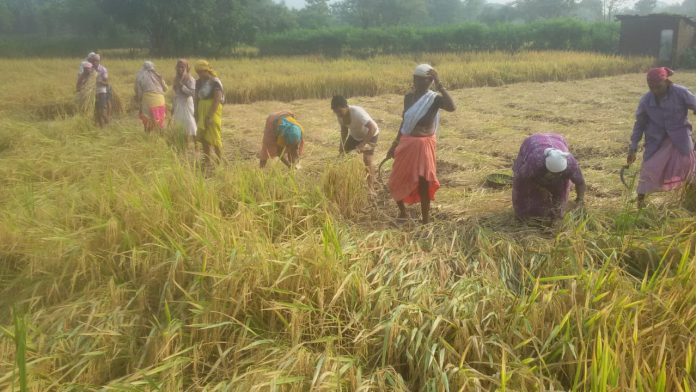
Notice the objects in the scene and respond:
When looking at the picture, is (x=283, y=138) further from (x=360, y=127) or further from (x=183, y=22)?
(x=183, y=22)

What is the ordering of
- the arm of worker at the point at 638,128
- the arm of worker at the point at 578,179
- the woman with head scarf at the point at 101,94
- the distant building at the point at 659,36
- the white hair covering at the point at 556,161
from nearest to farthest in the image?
the white hair covering at the point at 556,161, the arm of worker at the point at 578,179, the arm of worker at the point at 638,128, the woman with head scarf at the point at 101,94, the distant building at the point at 659,36

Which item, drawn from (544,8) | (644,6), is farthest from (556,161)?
(644,6)

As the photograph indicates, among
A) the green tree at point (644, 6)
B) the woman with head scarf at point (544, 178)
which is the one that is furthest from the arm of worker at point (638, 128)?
the green tree at point (644, 6)

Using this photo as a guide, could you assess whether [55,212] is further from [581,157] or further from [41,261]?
[581,157]

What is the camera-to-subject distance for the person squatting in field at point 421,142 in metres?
3.77

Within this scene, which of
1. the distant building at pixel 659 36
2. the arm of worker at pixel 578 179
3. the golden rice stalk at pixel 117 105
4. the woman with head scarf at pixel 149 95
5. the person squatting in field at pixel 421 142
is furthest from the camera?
the distant building at pixel 659 36

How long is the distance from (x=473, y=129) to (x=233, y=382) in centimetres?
676

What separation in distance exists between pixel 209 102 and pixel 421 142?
2836 millimetres

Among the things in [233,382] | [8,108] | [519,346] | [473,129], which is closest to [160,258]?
[233,382]

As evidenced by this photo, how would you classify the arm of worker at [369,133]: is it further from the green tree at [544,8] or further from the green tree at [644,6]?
the green tree at [644,6]

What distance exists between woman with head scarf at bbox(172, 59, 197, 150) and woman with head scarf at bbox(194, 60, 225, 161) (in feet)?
1.10

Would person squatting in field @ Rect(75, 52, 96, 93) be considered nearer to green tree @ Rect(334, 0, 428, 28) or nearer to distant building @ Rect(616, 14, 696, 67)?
distant building @ Rect(616, 14, 696, 67)

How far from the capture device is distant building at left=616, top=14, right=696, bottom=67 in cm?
1945

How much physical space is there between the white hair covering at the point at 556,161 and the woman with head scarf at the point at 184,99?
13.5 ft
